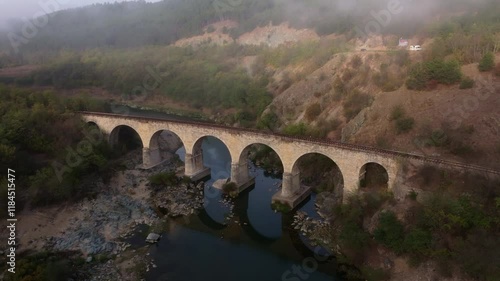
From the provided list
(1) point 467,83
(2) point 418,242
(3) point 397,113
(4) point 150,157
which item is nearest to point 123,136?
(4) point 150,157

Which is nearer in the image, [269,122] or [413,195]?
[413,195]

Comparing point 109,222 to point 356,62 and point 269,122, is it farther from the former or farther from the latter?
point 356,62

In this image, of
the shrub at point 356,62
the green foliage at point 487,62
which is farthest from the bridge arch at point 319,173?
the shrub at point 356,62

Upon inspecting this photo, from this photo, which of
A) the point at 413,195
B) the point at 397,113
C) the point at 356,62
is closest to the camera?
the point at 413,195

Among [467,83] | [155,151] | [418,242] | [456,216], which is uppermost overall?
[467,83]

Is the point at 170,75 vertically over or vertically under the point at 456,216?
over

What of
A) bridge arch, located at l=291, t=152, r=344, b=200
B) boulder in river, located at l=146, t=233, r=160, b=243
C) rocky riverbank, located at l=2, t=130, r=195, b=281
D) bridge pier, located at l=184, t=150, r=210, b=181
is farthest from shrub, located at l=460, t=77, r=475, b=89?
boulder in river, located at l=146, t=233, r=160, b=243

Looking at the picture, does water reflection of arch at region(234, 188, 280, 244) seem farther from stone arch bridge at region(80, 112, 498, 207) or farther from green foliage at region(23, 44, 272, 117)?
green foliage at region(23, 44, 272, 117)
